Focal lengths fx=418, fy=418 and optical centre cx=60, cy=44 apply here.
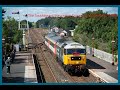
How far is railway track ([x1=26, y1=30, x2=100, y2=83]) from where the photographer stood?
17953mm

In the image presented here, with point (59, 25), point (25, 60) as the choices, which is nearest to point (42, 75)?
point (25, 60)

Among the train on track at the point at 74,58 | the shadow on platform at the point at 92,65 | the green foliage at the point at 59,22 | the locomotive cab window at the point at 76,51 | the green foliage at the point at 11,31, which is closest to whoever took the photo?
the green foliage at the point at 59,22

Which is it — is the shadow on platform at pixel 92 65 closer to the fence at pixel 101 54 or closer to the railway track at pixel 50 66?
the fence at pixel 101 54

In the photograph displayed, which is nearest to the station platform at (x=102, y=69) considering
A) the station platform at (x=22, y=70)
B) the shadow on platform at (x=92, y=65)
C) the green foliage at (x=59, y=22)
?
the shadow on platform at (x=92, y=65)

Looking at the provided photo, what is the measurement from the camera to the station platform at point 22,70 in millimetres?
17188

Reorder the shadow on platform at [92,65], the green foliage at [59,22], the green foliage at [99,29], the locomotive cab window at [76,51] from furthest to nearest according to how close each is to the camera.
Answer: the shadow on platform at [92,65], the locomotive cab window at [76,51], the green foliage at [59,22], the green foliage at [99,29]

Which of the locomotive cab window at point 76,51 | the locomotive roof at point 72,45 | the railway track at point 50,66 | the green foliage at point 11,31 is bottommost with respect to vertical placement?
the railway track at point 50,66

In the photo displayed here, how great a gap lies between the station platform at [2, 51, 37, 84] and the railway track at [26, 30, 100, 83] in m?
0.60

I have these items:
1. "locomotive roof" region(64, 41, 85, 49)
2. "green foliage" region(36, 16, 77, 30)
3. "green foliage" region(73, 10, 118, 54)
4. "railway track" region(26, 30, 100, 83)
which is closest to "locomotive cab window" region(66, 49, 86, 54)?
"locomotive roof" region(64, 41, 85, 49)

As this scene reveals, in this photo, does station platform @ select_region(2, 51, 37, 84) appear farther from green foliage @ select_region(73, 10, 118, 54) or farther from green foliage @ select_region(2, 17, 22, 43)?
green foliage @ select_region(73, 10, 118, 54)

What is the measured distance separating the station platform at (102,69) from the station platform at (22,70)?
2776mm

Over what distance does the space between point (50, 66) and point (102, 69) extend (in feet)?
8.07
